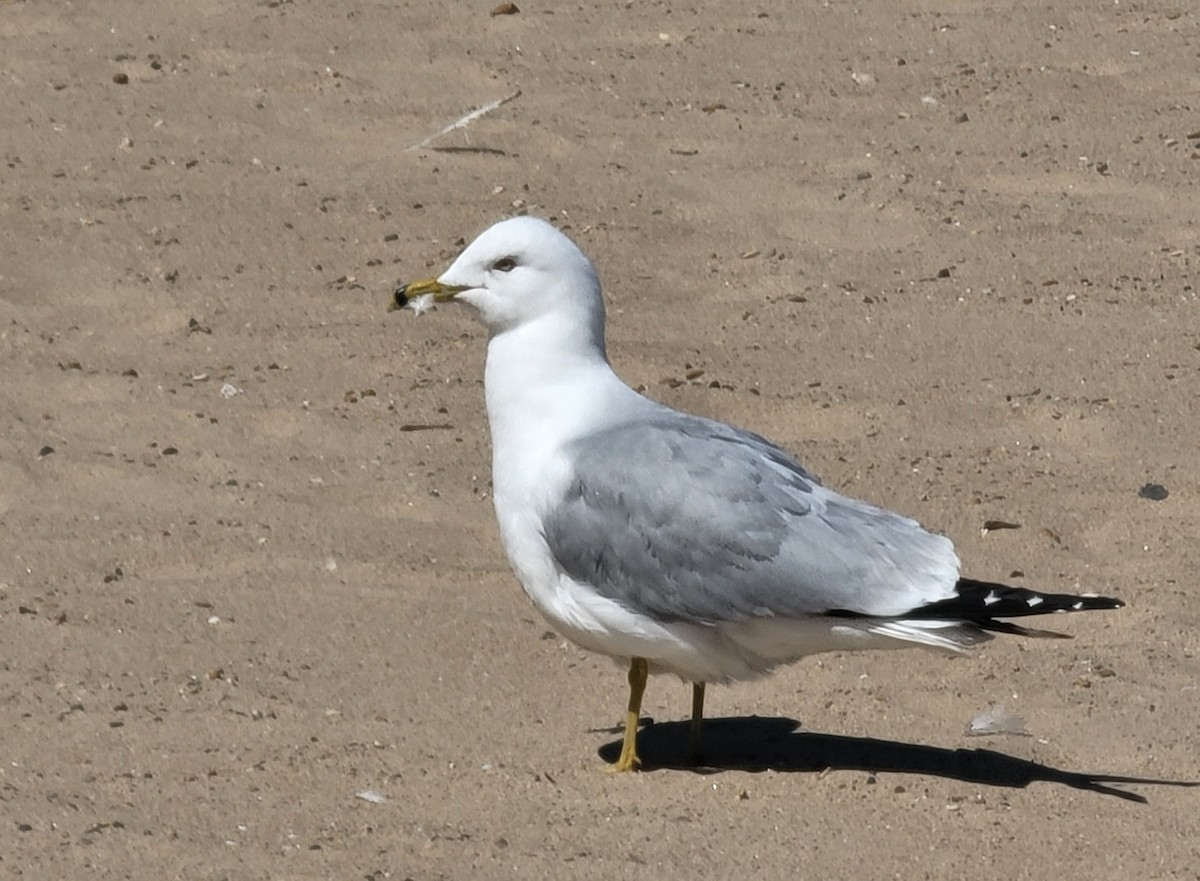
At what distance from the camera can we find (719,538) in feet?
15.2

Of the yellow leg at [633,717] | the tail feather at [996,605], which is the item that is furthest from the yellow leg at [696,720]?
the tail feather at [996,605]

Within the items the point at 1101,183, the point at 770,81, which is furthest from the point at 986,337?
the point at 770,81

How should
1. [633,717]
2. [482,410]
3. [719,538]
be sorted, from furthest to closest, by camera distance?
[482,410], [633,717], [719,538]

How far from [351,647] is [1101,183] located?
3904mm

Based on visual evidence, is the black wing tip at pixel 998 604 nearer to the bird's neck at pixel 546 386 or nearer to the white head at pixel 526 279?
the bird's neck at pixel 546 386

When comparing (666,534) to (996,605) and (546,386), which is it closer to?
(546,386)

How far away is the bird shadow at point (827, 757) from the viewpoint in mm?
4762

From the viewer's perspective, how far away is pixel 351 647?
5.38m

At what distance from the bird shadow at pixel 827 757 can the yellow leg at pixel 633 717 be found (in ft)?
0.25

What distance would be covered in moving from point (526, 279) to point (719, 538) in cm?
73

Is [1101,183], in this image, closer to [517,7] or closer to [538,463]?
[517,7]

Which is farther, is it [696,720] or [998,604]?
[696,720]

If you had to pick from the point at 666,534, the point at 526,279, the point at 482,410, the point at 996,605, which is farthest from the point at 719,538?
the point at 482,410

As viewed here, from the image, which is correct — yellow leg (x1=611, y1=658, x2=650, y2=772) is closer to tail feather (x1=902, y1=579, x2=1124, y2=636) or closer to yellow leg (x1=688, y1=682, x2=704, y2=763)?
yellow leg (x1=688, y1=682, x2=704, y2=763)
